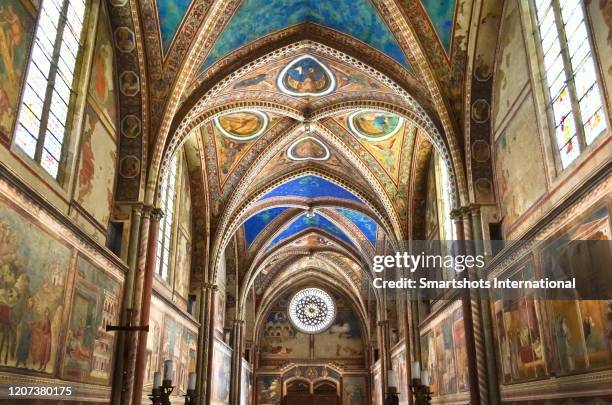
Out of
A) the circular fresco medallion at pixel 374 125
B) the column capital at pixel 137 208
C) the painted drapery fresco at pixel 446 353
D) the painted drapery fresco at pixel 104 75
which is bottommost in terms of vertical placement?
Result: the painted drapery fresco at pixel 446 353

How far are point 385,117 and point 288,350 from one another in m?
21.9

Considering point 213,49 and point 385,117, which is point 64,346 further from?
point 385,117

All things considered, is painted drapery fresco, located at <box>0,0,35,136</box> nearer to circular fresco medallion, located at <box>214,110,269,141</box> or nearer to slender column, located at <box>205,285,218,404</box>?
circular fresco medallion, located at <box>214,110,269,141</box>

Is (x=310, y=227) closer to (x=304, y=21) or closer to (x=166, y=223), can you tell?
(x=166, y=223)

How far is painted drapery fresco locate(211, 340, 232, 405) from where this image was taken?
22.1 m

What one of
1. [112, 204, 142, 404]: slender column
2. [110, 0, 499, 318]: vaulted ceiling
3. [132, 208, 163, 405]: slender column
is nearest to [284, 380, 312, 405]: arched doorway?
[110, 0, 499, 318]: vaulted ceiling

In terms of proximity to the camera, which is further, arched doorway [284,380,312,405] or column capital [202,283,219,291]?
arched doorway [284,380,312,405]

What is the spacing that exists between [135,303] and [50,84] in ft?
16.6

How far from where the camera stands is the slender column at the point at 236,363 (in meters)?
26.7

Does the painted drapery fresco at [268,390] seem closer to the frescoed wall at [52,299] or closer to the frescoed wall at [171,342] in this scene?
the frescoed wall at [171,342]

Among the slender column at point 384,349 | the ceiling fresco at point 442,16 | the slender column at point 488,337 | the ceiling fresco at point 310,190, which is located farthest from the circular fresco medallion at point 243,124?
the slender column at point 384,349

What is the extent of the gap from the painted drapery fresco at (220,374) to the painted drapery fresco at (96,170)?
1097 cm

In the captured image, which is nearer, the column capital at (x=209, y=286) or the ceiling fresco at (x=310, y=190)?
the column capital at (x=209, y=286)

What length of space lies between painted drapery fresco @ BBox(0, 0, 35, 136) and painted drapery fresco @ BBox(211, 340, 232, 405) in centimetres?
1517
